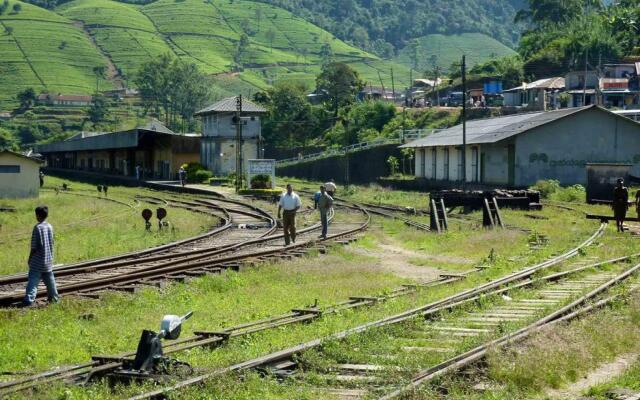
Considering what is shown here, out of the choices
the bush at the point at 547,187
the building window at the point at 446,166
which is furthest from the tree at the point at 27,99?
the bush at the point at 547,187

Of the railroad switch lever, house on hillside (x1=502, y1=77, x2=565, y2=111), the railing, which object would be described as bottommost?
the railroad switch lever

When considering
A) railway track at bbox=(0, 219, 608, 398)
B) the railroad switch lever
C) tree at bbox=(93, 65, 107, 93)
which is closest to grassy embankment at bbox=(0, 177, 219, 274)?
railway track at bbox=(0, 219, 608, 398)

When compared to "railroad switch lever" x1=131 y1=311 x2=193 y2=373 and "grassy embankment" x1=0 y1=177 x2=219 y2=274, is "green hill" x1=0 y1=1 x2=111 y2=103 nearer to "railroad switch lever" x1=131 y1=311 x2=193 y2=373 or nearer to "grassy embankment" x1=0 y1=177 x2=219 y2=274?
"grassy embankment" x1=0 y1=177 x2=219 y2=274

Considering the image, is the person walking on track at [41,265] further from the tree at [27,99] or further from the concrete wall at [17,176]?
the tree at [27,99]

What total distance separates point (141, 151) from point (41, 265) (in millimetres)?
67666

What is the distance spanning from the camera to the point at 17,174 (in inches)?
2040

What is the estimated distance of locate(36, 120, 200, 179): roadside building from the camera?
238 feet

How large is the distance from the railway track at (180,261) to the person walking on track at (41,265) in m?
0.40

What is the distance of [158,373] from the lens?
29.4 feet

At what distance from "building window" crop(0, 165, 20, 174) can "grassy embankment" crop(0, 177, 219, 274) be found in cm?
248

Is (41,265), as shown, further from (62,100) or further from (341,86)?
(62,100)

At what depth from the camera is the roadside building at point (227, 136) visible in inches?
2793

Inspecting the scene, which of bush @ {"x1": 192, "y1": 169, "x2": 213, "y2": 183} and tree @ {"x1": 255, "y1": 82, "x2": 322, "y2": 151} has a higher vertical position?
tree @ {"x1": 255, "y1": 82, "x2": 322, "y2": 151}

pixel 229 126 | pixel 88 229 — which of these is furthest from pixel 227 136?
pixel 88 229
